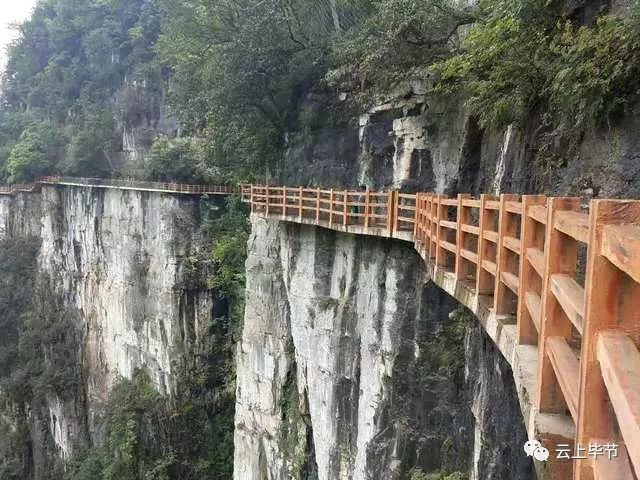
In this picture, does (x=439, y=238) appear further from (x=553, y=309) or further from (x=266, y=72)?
(x=266, y=72)

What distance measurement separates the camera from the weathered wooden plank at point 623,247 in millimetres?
1376

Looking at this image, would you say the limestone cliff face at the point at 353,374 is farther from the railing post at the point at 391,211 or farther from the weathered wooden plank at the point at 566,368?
the weathered wooden plank at the point at 566,368

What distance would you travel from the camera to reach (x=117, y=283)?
2461cm

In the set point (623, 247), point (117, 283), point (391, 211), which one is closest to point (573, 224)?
point (623, 247)

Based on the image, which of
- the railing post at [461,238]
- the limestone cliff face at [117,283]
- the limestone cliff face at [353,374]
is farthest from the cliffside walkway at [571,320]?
the limestone cliff face at [117,283]

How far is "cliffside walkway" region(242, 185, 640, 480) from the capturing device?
1.50 metres

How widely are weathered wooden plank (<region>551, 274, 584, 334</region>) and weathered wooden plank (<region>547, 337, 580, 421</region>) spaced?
0.22 m

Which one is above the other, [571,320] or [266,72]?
[266,72]

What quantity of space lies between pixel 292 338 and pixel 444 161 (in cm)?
646

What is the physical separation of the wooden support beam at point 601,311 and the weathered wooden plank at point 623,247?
0.12ft

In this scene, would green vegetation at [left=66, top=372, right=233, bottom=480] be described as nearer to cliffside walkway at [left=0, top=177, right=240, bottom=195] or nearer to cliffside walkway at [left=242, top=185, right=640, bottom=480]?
cliffside walkway at [left=0, top=177, right=240, bottom=195]

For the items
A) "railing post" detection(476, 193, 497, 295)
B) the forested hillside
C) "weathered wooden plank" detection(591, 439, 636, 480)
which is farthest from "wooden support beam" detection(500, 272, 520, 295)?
the forested hillside

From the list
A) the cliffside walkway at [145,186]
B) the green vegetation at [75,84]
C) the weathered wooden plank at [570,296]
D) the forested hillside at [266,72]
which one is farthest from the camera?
the green vegetation at [75,84]

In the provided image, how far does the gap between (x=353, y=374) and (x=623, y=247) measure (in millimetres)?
9642
